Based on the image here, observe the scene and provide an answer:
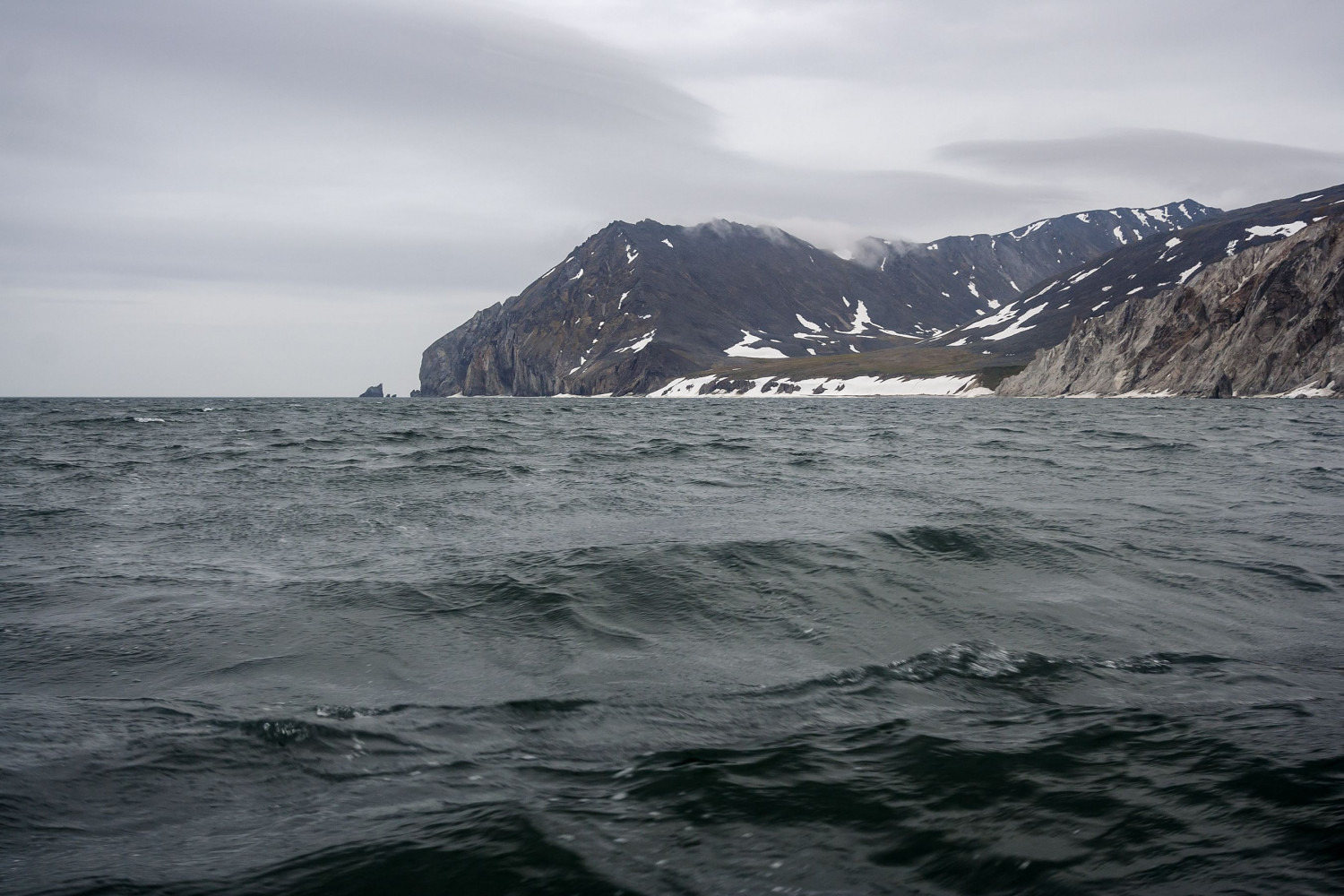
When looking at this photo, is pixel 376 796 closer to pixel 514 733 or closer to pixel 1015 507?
pixel 514 733

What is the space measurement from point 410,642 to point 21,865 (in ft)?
→ 14.5

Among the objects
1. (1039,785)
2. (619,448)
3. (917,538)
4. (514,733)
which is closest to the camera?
(1039,785)

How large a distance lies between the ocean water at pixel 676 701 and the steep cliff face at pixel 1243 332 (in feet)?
425

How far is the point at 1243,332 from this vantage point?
12494cm

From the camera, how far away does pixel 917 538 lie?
547 inches

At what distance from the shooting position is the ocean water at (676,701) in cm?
465

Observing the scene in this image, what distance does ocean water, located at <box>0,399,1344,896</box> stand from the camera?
4652mm

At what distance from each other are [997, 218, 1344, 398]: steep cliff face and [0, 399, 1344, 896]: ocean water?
425ft

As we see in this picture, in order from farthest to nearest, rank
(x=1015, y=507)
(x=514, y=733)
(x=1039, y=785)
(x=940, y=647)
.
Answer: (x=1015, y=507) → (x=940, y=647) → (x=514, y=733) → (x=1039, y=785)

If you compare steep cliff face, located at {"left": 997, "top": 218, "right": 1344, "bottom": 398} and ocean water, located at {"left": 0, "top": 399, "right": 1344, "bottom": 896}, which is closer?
→ ocean water, located at {"left": 0, "top": 399, "right": 1344, "bottom": 896}

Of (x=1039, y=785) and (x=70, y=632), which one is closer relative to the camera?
(x=1039, y=785)

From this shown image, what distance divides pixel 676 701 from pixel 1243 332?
149961mm

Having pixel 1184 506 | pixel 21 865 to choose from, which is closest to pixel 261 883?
pixel 21 865

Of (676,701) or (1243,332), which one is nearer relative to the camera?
(676,701)
